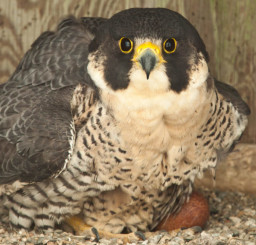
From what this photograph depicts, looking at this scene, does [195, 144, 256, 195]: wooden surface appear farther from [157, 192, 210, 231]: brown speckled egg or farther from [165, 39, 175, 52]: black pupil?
[165, 39, 175, 52]: black pupil

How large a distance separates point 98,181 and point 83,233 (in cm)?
→ 59

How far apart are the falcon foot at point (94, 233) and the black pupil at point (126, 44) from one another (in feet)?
4.73

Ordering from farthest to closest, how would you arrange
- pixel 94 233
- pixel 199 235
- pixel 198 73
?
pixel 94 233
pixel 199 235
pixel 198 73

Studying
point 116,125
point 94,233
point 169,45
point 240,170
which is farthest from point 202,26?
point 94,233

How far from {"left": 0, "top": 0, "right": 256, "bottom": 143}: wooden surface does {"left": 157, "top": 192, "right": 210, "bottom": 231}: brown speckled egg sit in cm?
93

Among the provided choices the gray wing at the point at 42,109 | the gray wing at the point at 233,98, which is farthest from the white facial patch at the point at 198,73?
the gray wing at the point at 42,109

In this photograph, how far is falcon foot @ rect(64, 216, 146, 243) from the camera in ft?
15.9

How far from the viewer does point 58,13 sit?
571cm

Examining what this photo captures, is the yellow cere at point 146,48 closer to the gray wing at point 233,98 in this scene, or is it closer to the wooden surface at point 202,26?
the gray wing at point 233,98

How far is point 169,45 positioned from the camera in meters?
4.20

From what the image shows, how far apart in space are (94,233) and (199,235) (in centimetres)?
78

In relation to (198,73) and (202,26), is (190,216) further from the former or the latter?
(202,26)

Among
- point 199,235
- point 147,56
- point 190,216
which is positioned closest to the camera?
point 147,56

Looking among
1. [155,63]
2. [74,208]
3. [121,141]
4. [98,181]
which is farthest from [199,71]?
[74,208]
